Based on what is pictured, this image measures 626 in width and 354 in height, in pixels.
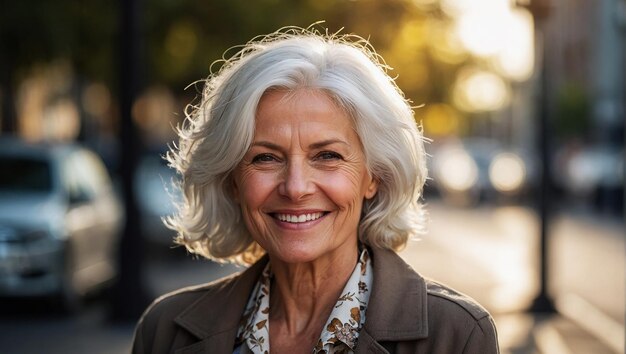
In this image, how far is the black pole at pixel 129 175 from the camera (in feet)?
37.6

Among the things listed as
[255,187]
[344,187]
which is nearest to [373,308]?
[344,187]

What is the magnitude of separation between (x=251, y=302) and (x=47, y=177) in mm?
9313

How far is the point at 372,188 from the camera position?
3305mm

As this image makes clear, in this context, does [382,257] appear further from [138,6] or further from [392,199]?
[138,6]

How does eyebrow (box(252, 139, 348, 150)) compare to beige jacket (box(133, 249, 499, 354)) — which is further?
eyebrow (box(252, 139, 348, 150))

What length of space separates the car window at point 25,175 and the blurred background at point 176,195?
0.07ft

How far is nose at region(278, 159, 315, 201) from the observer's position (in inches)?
122

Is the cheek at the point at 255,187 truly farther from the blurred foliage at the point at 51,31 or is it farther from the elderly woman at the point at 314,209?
the blurred foliage at the point at 51,31

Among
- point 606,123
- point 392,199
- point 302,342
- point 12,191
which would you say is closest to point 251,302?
point 302,342

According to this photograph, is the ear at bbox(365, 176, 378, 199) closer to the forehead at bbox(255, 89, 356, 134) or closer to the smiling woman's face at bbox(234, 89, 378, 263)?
the smiling woman's face at bbox(234, 89, 378, 263)

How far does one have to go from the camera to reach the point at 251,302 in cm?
345

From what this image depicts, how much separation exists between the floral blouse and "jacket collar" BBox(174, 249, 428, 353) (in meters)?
0.03

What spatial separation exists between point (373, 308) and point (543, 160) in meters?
9.55

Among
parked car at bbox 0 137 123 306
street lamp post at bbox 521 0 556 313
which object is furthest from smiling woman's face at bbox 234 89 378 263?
street lamp post at bbox 521 0 556 313
